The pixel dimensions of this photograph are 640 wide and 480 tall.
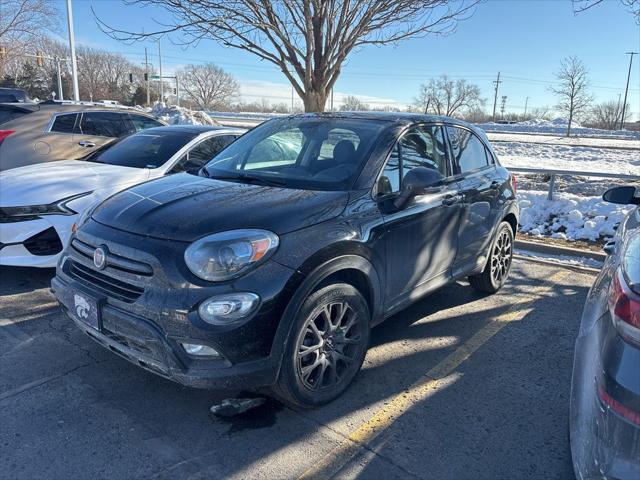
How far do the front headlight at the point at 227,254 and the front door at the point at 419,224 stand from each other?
1004 mm

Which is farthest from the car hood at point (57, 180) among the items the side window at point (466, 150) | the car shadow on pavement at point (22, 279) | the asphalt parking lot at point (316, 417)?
the side window at point (466, 150)

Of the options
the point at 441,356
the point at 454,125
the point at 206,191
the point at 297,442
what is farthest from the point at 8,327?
the point at 454,125

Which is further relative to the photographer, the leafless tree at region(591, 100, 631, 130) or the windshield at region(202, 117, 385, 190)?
the leafless tree at region(591, 100, 631, 130)

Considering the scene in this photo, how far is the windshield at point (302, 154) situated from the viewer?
3.49 metres

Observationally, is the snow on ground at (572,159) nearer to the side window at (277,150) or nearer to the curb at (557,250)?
the curb at (557,250)

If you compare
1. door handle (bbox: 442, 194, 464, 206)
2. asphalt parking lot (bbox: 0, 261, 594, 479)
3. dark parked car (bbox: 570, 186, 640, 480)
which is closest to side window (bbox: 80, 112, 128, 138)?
asphalt parking lot (bbox: 0, 261, 594, 479)

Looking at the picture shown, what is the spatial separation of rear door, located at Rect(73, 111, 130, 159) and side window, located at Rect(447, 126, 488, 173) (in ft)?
16.6

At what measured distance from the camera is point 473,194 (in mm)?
4371

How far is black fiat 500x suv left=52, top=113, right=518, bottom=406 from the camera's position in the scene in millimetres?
2598

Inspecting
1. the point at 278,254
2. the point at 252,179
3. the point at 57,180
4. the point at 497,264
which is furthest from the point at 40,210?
the point at 497,264

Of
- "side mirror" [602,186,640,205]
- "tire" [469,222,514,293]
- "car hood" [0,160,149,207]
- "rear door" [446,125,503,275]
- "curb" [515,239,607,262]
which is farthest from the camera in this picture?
"curb" [515,239,607,262]

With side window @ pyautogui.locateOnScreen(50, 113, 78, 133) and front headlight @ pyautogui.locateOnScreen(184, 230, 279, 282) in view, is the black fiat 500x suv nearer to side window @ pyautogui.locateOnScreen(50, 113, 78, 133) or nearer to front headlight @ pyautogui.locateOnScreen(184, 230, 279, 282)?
front headlight @ pyautogui.locateOnScreen(184, 230, 279, 282)

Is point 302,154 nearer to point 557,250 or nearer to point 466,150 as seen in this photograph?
point 466,150

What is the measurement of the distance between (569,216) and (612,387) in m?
6.53
